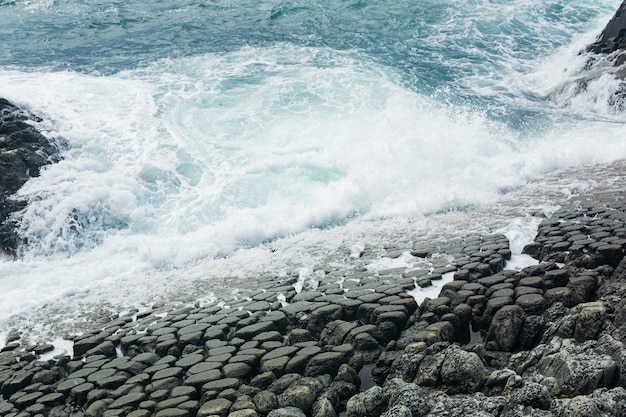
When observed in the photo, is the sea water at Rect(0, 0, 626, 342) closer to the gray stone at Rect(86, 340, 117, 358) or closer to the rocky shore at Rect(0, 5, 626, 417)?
the rocky shore at Rect(0, 5, 626, 417)

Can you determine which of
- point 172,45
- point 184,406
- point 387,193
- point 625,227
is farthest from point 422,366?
point 172,45

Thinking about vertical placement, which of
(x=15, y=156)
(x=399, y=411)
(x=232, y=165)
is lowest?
(x=399, y=411)

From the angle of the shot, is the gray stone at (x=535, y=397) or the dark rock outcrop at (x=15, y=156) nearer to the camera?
the gray stone at (x=535, y=397)

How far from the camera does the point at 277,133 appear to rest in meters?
14.3

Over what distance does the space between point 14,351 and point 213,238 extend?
3.69 metres

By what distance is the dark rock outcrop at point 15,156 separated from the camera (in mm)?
11023

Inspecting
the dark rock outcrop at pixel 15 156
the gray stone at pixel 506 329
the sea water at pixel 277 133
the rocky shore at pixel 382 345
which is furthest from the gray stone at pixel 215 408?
the dark rock outcrop at pixel 15 156

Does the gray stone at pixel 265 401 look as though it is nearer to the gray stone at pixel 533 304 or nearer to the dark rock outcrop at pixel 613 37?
the gray stone at pixel 533 304

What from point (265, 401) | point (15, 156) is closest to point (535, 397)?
point (265, 401)

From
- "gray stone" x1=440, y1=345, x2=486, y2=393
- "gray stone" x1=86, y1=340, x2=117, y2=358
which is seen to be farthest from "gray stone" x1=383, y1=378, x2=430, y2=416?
"gray stone" x1=86, y1=340, x2=117, y2=358

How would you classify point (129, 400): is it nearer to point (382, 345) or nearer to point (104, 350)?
A: point (104, 350)

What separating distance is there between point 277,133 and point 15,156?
5.41 meters

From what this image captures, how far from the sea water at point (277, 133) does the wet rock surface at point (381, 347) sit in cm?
97

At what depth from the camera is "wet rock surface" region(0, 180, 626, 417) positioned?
516 cm
